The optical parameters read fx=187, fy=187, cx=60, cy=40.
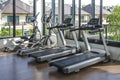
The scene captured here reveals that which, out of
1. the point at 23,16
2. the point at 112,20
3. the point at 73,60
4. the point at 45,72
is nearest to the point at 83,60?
the point at 73,60

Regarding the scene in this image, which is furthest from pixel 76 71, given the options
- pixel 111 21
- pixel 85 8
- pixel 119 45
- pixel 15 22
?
pixel 15 22

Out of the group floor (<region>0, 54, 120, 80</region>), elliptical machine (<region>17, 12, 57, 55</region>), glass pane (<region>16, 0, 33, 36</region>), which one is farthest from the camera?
glass pane (<region>16, 0, 33, 36</region>)

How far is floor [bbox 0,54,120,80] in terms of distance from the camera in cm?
407

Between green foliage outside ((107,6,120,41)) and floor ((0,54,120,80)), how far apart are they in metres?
1.03

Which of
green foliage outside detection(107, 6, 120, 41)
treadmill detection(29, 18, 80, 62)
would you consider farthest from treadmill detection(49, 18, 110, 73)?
green foliage outside detection(107, 6, 120, 41)

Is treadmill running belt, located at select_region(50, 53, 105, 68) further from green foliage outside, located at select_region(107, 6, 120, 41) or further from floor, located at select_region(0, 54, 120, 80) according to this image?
green foliage outside, located at select_region(107, 6, 120, 41)

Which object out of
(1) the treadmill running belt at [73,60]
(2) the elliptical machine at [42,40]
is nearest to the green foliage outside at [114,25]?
(1) the treadmill running belt at [73,60]

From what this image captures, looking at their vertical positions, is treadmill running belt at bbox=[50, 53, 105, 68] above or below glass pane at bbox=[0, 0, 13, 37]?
below

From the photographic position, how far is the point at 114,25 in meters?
5.84

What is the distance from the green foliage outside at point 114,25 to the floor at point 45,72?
1.03 m

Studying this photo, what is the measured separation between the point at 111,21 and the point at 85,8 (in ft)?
4.07

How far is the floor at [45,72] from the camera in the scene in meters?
4.07

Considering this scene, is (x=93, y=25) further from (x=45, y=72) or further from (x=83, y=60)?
(x=45, y=72)

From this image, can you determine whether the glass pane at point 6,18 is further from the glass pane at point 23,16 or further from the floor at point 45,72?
the floor at point 45,72
